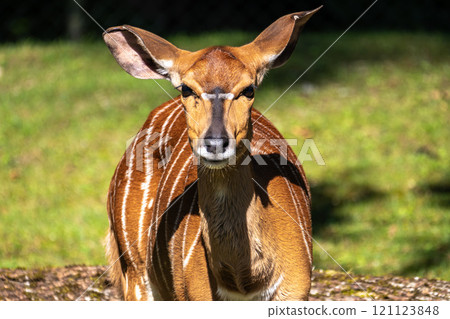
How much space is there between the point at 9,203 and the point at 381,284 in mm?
4000

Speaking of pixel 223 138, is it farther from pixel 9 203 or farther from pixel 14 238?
pixel 9 203

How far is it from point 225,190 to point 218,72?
521 mm

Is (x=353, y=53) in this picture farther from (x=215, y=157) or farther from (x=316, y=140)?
(x=215, y=157)

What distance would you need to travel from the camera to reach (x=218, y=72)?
3270 mm

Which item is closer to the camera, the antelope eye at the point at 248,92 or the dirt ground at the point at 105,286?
the antelope eye at the point at 248,92

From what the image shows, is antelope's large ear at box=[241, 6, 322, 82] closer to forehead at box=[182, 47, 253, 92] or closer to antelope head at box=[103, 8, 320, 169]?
antelope head at box=[103, 8, 320, 169]

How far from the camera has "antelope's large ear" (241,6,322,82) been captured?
138 inches

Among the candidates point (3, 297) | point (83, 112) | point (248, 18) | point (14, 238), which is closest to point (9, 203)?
point (14, 238)

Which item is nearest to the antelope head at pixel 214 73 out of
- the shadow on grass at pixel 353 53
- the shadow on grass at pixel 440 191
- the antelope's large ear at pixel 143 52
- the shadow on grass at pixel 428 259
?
the antelope's large ear at pixel 143 52

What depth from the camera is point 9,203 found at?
7.31 meters

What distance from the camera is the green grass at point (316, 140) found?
657cm

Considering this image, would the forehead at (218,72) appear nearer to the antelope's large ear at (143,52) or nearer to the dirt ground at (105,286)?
the antelope's large ear at (143,52)

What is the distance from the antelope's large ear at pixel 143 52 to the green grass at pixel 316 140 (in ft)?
9.45

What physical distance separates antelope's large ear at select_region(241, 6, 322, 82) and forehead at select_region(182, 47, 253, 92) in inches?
7.6
